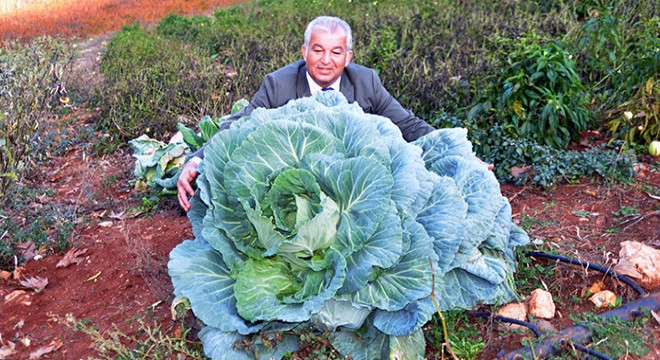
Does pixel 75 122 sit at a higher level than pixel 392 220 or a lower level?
lower

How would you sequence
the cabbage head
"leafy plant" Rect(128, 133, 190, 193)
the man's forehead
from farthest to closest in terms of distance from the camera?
"leafy plant" Rect(128, 133, 190, 193) < the man's forehead < the cabbage head

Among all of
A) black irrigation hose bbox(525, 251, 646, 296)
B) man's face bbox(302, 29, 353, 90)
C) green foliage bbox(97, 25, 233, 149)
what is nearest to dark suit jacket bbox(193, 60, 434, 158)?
man's face bbox(302, 29, 353, 90)

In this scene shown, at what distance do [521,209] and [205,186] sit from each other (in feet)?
6.87

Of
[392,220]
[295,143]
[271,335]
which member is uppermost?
[295,143]

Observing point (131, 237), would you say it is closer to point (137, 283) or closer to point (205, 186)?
point (137, 283)

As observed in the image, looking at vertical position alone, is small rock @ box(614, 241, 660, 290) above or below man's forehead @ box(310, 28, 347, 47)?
below

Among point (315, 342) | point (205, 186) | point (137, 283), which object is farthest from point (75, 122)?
point (315, 342)

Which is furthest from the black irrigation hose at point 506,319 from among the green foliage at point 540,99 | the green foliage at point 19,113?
the green foliage at point 19,113

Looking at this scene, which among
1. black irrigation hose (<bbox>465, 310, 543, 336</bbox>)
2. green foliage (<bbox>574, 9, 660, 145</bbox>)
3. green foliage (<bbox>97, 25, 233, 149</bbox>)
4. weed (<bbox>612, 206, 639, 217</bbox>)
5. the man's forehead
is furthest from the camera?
green foliage (<bbox>97, 25, 233, 149</bbox>)

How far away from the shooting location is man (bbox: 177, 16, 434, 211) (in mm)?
3240

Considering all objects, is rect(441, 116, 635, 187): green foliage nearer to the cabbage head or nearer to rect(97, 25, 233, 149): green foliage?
the cabbage head

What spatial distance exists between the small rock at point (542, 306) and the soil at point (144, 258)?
44 mm

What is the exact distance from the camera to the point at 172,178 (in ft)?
12.7

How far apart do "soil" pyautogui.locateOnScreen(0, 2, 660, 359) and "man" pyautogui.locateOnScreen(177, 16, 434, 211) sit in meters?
0.88
